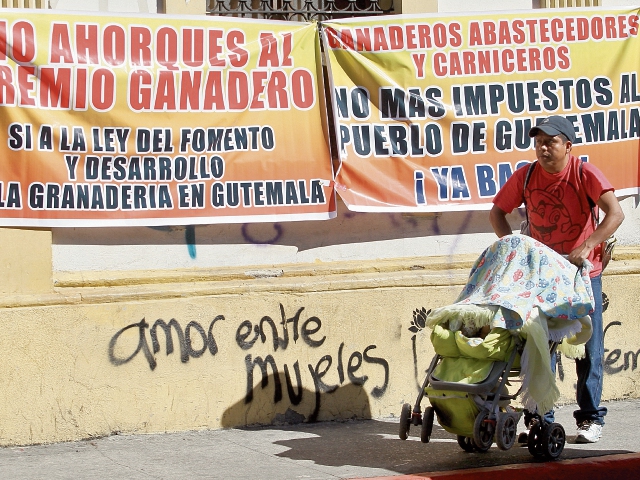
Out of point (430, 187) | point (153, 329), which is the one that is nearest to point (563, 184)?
point (430, 187)

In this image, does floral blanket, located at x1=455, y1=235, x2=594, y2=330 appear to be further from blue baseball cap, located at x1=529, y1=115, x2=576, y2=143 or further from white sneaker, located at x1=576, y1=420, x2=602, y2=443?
white sneaker, located at x1=576, y1=420, x2=602, y2=443

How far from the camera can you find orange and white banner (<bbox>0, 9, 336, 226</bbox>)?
651cm

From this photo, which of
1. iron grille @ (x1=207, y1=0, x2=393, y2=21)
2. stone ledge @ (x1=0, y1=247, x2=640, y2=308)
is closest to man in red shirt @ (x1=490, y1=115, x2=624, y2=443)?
stone ledge @ (x1=0, y1=247, x2=640, y2=308)

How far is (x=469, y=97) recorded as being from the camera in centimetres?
737

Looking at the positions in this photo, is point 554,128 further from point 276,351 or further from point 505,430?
point 276,351

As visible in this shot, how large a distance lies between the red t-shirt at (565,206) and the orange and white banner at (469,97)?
4.23 feet

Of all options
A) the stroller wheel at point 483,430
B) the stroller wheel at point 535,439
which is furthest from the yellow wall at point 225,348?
the stroller wheel at point 483,430

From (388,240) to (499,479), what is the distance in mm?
2370

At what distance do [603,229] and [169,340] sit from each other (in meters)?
2.80

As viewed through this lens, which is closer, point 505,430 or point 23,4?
point 505,430

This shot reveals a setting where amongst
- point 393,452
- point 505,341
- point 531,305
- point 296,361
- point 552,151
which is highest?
point 552,151

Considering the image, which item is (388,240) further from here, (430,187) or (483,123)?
(483,123)

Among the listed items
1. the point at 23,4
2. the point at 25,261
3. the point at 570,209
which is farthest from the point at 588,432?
the point at 23,4

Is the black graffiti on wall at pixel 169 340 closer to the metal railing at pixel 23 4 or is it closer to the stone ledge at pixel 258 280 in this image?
the stone ledge at pixel 258 280
